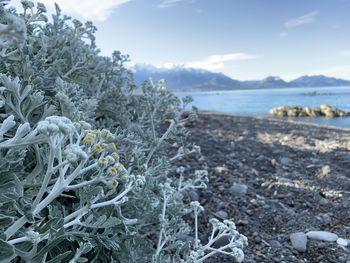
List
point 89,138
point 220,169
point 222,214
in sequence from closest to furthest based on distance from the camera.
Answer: point 89,138 < point 222,214 < point 220,169

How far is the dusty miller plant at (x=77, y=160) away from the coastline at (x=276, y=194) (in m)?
0.70

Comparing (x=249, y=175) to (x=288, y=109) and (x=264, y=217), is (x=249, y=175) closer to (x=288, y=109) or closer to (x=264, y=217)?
(x=264, y=217)

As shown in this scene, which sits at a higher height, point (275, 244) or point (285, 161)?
point (285, 161)

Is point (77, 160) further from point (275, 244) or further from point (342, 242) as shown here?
point (342, 242)

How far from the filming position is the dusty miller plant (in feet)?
3.47

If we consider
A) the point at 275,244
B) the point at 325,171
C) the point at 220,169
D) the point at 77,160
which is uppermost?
the point at 77,160

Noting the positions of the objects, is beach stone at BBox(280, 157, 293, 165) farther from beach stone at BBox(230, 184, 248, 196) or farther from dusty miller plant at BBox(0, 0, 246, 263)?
dusty miller plant at BBox(0, 0, 246, 263)

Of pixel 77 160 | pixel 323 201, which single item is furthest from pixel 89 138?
pixel 323 201

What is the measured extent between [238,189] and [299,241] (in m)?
0.93

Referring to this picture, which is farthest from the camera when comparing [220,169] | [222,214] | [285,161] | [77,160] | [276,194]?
[285,161]

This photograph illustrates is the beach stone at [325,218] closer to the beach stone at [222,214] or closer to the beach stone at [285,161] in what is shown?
the beach stone at [222,214]

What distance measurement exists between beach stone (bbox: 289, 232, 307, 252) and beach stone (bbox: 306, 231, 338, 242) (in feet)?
0.25

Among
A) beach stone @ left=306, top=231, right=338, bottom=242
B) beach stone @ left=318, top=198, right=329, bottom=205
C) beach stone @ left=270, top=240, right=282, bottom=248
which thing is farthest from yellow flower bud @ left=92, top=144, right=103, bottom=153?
beach stone @ left=318, top=198, right=329, bottom=205

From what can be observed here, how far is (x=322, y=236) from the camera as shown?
8.64 ft
